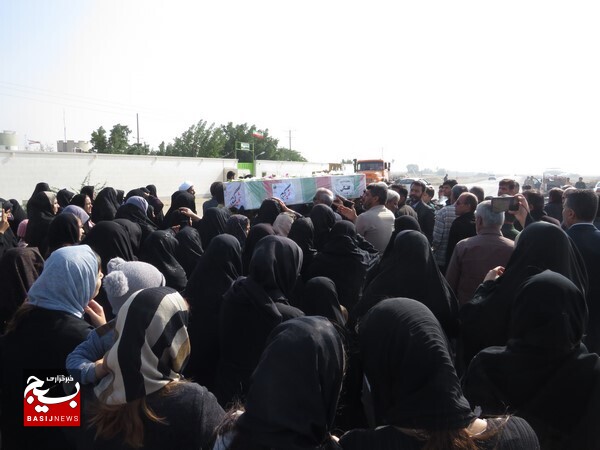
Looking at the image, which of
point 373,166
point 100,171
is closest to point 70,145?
point 100,171

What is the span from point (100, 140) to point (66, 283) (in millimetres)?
43998

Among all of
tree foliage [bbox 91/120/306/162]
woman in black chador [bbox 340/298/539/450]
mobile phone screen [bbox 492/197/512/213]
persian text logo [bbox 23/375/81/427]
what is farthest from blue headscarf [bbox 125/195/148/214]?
tree foliage [bbox 91/120/306/162]

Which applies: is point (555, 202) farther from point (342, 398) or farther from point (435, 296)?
point (342, 398)

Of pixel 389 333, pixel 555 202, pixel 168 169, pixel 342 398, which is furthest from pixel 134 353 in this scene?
pixel 168 169

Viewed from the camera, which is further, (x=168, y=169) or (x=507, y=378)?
(x=168, y=169)

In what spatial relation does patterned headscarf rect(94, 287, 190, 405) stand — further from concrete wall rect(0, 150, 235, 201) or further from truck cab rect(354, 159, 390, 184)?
truck cab rect(354, 159, 390, 184)

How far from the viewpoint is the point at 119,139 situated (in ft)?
142

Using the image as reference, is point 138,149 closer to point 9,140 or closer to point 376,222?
point 9,140

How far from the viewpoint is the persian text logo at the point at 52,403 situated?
6.57 feet

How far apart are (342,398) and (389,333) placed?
3.29ft

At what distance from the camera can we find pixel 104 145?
138 ft

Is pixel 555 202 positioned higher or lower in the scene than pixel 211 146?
lower

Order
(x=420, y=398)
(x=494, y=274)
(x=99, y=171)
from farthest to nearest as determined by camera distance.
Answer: (x=99, y=171) < (x=494, y=274) < (x=420, y=398)

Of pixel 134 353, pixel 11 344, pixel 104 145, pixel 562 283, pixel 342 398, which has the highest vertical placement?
pixel 104 145
